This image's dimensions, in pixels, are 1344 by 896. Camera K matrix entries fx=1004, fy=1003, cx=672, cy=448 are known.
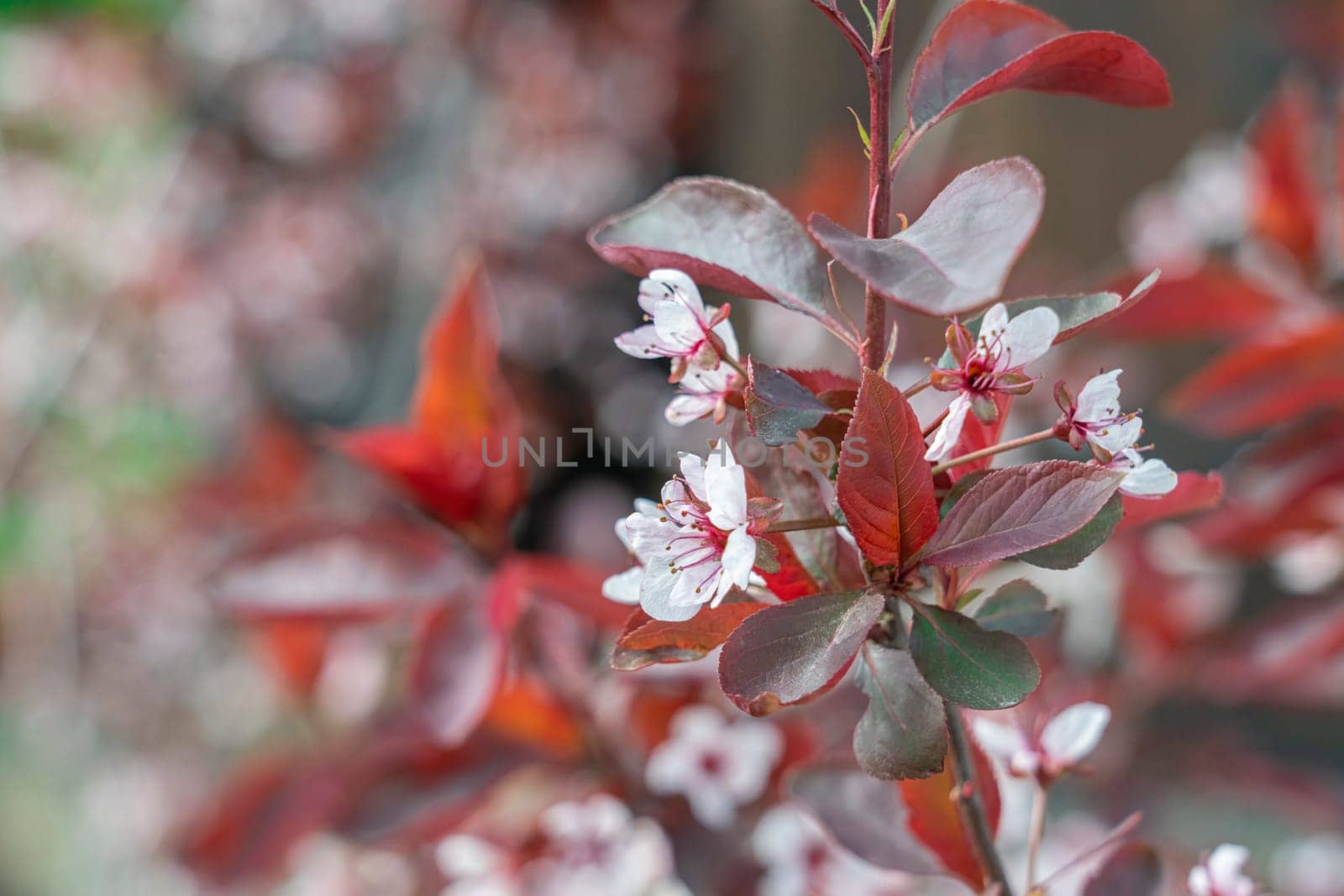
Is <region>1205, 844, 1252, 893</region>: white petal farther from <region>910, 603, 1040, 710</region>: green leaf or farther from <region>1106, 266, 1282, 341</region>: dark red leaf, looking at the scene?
<region>1106, 266, 1282, 341</region>: dark red leaf

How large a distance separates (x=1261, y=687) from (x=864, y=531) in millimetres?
585

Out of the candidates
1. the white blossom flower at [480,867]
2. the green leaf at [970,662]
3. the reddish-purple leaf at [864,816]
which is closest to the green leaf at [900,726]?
the green leaf at [970,662]

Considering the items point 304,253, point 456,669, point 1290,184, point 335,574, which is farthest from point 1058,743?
point 304,253

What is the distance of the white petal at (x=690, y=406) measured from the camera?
12.4 inches

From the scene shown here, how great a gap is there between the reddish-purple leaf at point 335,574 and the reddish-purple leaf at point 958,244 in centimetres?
43

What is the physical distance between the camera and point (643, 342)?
0.31m

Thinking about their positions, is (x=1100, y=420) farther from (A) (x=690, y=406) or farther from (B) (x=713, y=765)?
(B) (x=713, y=765)

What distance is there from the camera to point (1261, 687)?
0.71 meters

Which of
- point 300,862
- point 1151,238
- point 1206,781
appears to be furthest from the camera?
point 1151,238

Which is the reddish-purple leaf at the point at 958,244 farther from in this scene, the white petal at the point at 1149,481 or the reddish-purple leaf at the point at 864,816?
the reddish-purple leaf at the point at 864,816

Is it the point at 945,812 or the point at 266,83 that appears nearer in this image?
the point at 945,812

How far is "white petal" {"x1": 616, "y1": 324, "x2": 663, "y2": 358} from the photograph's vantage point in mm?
Result: 308

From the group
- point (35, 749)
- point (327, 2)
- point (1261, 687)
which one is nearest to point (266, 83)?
point (327, 2)

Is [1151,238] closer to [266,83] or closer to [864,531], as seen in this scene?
[864,531]
